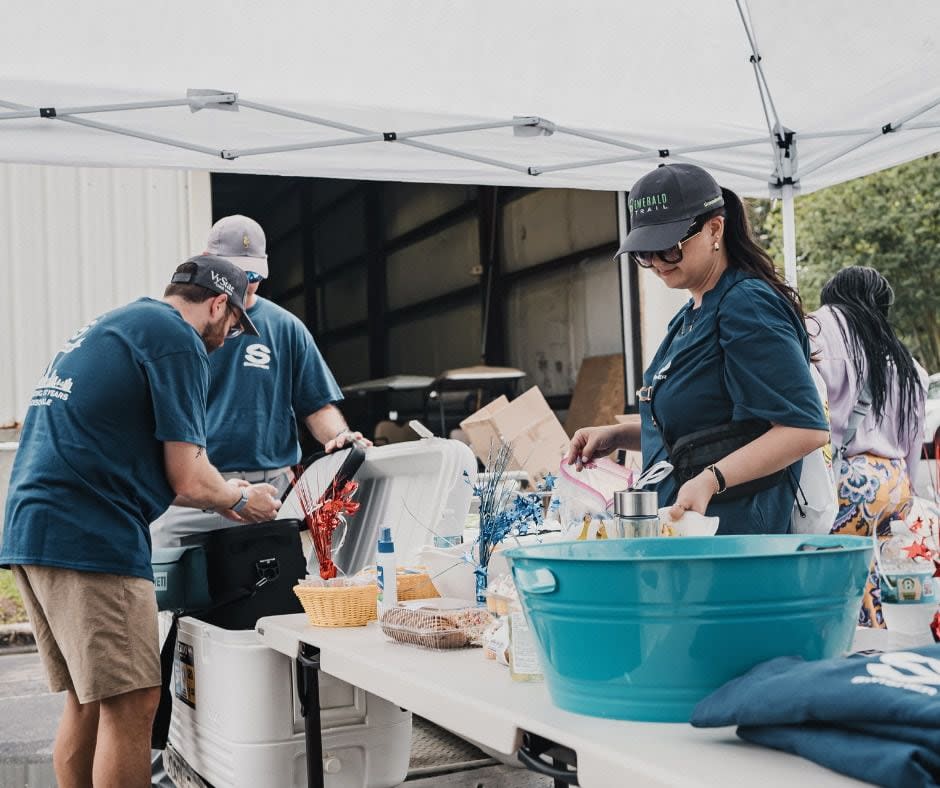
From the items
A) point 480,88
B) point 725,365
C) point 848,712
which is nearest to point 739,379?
point 725,365

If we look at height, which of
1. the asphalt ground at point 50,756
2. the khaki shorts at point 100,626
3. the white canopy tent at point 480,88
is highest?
the white canopy tent at point 480,88

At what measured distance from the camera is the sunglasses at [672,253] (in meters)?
2.10

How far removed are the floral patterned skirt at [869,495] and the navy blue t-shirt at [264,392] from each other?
67.4 inches

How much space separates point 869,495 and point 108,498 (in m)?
2.20

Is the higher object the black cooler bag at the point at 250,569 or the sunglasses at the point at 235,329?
the sunglasses at the point at 235,329

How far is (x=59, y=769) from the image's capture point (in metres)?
2.82

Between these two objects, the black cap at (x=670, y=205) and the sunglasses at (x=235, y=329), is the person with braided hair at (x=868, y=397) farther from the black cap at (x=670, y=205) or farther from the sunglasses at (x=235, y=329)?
the sunglasses at (x=235, y=329)

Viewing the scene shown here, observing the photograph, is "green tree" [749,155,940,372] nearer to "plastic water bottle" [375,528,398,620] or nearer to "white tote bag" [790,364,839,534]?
"white tote bag" [790,364,839,534]

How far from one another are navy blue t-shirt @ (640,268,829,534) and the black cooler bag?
130 cm

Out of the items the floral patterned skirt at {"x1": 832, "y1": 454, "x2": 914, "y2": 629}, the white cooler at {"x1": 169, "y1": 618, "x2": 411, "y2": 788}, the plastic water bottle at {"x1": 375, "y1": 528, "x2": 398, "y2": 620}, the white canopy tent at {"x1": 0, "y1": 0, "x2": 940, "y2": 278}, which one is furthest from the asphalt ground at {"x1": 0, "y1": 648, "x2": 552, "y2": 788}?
the white canopy tent at {"x1": 0, "y1": 0, "x2": 940, "y2": 278}

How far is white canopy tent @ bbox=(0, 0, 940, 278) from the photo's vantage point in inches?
155

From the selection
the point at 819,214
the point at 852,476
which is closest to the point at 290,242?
the point at 819,214

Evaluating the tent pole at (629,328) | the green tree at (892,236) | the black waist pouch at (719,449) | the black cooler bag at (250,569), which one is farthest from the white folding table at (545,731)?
the green tree at (892,236)

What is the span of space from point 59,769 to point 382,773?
0.84 m
